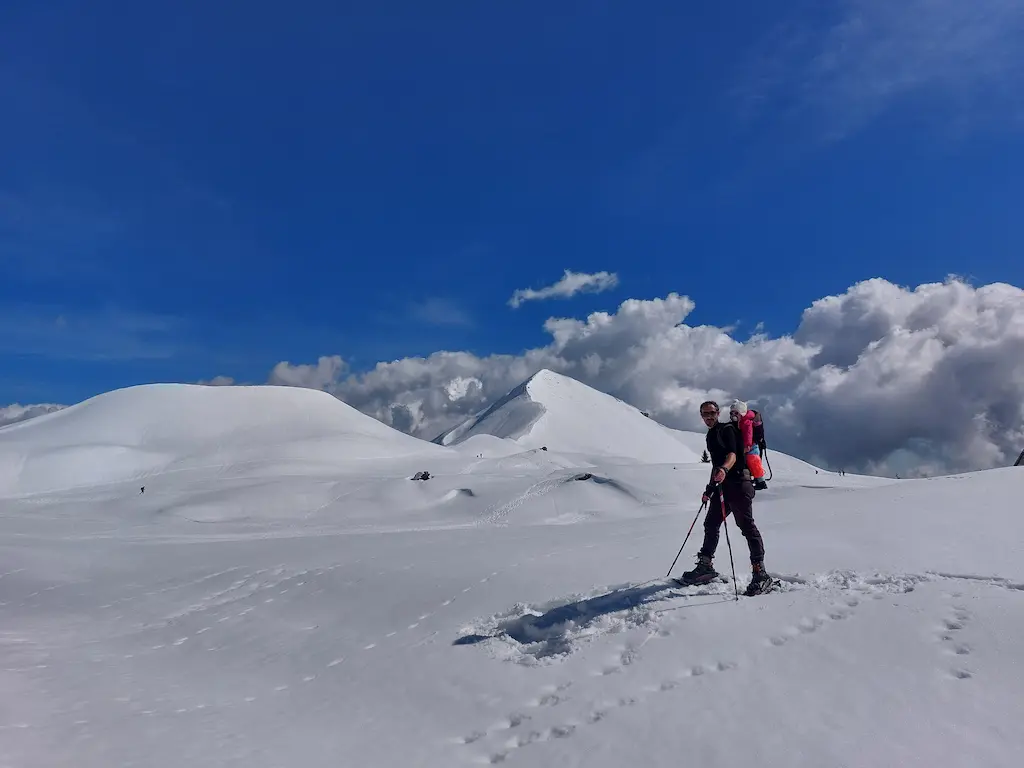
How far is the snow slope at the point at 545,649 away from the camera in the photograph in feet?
17.2

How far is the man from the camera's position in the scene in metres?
8.55

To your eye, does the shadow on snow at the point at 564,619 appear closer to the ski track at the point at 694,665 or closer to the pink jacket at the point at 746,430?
the ski track at the point at 694,665

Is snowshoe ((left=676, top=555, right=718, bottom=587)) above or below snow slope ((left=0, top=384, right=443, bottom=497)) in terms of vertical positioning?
below

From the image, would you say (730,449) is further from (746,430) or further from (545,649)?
(545,649)

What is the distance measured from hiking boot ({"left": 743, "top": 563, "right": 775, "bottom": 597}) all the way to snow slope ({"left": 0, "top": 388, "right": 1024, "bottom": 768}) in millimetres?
358

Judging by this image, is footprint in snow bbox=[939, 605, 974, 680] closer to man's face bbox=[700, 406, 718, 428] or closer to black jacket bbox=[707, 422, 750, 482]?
black jacket bbox=[707, 422, 750, 482]

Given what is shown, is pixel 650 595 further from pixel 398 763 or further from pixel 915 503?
pixel 915 503

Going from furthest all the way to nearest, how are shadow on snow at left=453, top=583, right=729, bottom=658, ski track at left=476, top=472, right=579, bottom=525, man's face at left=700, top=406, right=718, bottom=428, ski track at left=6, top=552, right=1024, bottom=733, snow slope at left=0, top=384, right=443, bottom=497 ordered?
snow slope at left=0, top=384, right=443, bottom=497, ski track at left=476, top=472, right=579, bottom=525, man's face at left=700, top=406, right=718, bottom=428, shadow on snow at left=453, top=583, right=729, bottom=658, ski track at left=6, top=552, right=1024, bottom=733

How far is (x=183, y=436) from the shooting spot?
69938 mm

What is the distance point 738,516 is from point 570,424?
138102 mm

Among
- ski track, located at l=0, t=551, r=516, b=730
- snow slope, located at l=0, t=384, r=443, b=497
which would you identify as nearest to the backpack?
ski track, located at l=0, t=551, r=516, b=730

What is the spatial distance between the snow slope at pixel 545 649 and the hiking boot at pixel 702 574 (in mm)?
259

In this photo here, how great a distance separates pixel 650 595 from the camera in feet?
28.4

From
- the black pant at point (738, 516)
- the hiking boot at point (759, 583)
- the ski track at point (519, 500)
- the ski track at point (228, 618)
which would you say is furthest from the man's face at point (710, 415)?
the ski track at point (519, 500)
